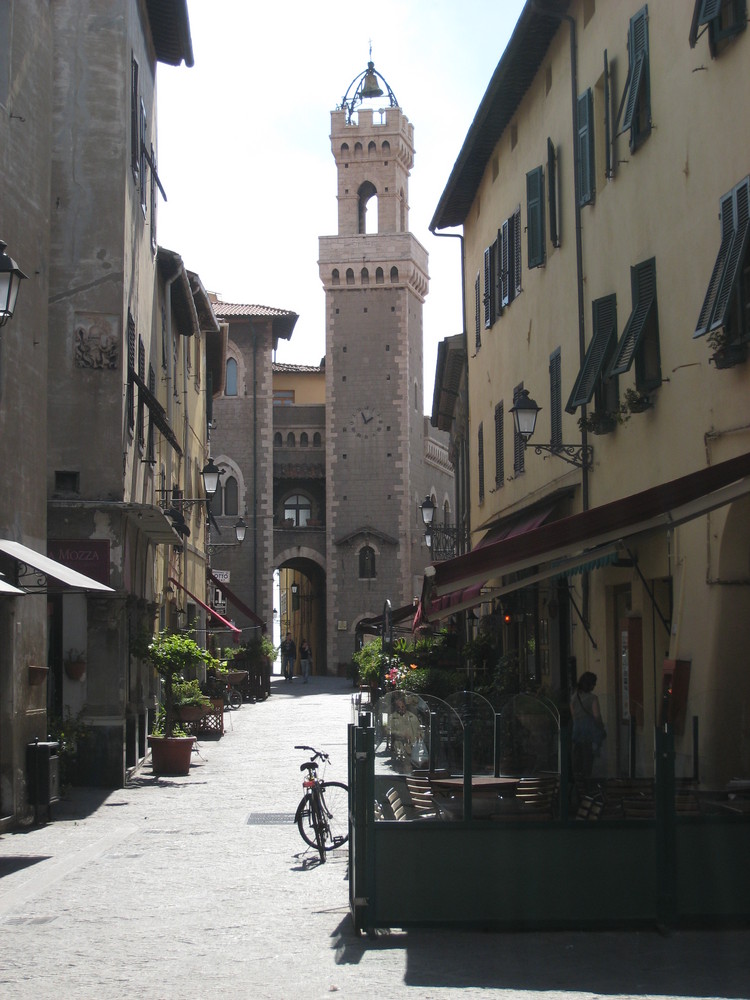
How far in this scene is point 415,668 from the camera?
23250 mm

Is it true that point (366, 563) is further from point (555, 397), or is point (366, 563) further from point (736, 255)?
point (736, 255)

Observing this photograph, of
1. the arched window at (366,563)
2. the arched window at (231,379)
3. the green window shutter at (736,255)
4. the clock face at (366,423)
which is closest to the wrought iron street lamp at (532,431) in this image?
the green window shutter at (736,255)

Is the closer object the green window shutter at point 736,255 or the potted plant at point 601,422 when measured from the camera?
the green window shutter at point 736,255

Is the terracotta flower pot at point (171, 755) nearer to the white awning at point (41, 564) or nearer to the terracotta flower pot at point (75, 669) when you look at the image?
the terracotta flower pot at point (75, 669)

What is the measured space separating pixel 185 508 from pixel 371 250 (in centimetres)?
3533

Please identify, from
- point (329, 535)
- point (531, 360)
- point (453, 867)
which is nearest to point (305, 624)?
point (329, 535)

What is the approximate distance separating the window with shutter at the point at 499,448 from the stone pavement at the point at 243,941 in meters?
10.2

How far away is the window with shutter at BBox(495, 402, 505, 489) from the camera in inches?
888

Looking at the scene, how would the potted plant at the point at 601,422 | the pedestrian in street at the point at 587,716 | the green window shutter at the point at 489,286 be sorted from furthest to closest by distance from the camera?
the green window shutter at the point at 489,286, the potted plant at the point at 601,422, the pedestrian in street at the point at 587,716

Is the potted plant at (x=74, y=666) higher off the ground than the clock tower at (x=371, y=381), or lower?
lower

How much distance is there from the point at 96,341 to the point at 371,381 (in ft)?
142

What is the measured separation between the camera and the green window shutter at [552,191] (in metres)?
17.4

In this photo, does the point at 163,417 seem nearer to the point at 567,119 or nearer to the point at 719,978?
the point at 567,119

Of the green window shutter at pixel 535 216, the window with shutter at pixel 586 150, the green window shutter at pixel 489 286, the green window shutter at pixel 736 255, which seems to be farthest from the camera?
the green window shutter at pixel 489 286
